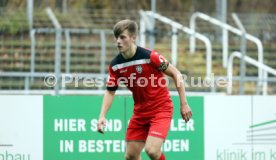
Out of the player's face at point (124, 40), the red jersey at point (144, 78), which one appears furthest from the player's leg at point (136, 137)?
the player's face at point (124, 40)

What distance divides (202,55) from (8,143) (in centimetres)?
581

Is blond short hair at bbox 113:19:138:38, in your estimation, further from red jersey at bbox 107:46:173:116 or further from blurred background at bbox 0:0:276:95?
blurred background at bbox 0:0:276:95

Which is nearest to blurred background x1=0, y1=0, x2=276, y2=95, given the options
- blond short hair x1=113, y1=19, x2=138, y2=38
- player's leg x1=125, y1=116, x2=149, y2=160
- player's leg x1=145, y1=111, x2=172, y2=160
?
player's leg x1=125, y1=116, x2=149, y2=160

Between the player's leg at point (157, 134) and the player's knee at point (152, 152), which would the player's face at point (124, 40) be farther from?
the player's knee at point (152, 152)

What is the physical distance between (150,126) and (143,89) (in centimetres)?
44

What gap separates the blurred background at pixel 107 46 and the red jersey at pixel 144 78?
134 inches

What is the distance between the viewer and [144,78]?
920 centimetres

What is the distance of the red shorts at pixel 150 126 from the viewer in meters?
9.06

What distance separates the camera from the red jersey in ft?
29.9

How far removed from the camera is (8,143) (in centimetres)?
1062

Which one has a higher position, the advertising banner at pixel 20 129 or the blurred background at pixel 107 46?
the blurred background at pixel 107 46

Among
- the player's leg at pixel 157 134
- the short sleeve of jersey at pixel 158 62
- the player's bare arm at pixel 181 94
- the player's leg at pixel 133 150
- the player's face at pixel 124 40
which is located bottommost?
the player's leg at pixel 133 150

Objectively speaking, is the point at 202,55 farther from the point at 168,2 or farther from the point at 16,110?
the point at 16,110

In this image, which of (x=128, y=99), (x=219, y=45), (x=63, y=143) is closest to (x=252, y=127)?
(x=128, y=99)
